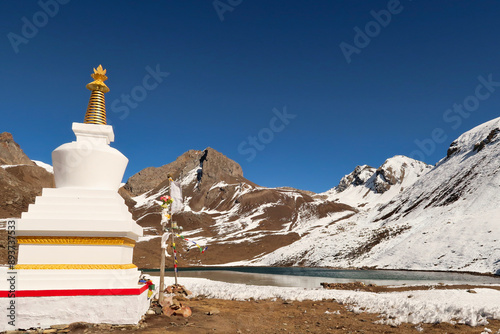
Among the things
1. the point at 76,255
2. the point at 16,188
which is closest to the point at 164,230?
the point at 76,255

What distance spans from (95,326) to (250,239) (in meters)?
124

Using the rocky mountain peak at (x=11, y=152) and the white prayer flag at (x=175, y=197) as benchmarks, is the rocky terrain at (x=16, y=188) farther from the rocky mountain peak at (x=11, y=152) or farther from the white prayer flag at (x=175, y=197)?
the white prayer flag at (x=175, y=197)

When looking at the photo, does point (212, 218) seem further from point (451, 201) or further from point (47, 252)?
point (47, 252)

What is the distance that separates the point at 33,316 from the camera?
34.1ft

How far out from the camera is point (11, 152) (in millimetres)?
186500

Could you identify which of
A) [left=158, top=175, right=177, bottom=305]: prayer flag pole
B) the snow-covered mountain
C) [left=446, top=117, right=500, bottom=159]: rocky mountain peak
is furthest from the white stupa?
[left=446, top=117, right=500, bottom=159]: rocky mountain peak

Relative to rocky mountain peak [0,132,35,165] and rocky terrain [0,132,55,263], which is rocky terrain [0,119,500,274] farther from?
rocky mountain peak [0,132,35,165]

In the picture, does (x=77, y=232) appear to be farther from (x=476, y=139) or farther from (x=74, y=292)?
(x=476, y=139)

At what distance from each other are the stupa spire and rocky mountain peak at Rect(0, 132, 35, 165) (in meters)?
200

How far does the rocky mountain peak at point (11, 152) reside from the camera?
592ft

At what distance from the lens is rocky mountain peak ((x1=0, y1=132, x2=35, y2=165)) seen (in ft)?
592

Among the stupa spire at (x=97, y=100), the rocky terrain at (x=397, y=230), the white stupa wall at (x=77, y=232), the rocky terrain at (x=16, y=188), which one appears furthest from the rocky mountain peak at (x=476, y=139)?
the rocky terrain at (x=16, y=188)

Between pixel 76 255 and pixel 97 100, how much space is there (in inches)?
241

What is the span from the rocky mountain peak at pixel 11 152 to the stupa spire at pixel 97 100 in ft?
657
